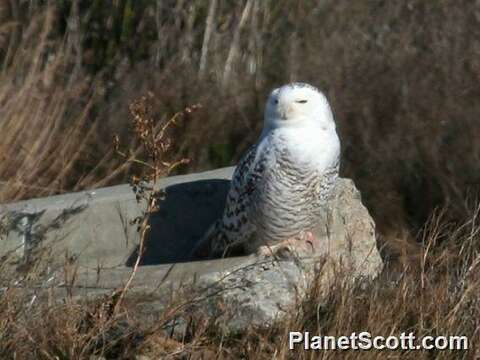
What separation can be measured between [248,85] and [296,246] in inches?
92.5

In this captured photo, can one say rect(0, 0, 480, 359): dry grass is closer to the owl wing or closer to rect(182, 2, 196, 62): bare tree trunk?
rect(182, 2, 196, 62): bare tree trunk

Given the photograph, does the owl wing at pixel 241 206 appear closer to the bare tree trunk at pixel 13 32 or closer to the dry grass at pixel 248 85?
the dry grass at pixel 248 85

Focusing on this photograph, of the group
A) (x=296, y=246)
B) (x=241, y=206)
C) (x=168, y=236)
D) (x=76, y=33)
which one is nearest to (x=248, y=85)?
(x=76, y=33)

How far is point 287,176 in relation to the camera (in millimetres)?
5812

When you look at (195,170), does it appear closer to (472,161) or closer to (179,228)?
(179,228)

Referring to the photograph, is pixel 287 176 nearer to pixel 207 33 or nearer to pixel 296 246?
pixel 296 246

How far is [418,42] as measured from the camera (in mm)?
7891

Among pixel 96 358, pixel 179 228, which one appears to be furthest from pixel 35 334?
pixel 179 228

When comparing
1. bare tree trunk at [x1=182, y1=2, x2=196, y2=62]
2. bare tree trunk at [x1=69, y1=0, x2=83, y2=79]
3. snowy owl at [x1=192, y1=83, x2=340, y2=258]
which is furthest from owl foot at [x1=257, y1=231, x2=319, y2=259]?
bare tree trunk at [x1=69, y1=0, x2=83, y2=79]

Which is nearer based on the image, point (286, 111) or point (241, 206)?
point (286, 111)

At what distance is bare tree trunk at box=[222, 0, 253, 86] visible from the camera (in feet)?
27.5

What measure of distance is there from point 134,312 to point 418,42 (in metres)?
3.52

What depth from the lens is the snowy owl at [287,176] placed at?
5.79 m

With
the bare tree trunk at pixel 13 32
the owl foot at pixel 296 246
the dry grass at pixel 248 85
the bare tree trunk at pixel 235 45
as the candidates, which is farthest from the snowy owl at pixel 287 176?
the bare tree trunk at pixel 13 32
